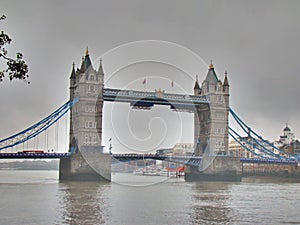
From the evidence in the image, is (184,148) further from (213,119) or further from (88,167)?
(88,167)

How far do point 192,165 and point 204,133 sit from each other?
22.3 ft

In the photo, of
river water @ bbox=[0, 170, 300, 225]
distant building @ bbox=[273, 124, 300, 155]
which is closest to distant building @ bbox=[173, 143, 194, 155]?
distant building @ bbox=[273, 124, 300, 155]

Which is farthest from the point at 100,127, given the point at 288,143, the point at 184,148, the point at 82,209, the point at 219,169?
the point at 288,143

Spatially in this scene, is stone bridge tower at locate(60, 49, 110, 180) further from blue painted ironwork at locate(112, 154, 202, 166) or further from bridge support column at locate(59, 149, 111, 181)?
blue painted ironwork at locate(112, 154, 202, 166)

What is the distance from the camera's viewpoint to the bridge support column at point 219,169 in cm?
7444

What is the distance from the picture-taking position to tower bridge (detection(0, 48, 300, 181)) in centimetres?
6594

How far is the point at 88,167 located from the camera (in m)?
65.2

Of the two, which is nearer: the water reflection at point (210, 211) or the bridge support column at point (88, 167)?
the water reflection at point (210, 211)

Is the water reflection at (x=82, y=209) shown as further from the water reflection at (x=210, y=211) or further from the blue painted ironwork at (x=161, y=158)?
the blue painted ironwork at (x=161, y=158)

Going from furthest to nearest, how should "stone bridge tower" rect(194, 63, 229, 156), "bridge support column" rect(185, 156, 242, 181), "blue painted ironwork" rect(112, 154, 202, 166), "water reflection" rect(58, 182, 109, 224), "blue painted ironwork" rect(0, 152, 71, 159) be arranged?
"stone bridge tower" rect(194, 63, 229, 156), "bridge support column" rect(185, 156, 242, 181), "blue painted ironwork" rect(112, 154, 202, 166), "blue painted ironwork" rect(0, 152, 71, 159), "water reflection" rect(58, 182, 109, 224)

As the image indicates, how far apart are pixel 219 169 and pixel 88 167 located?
2069cm

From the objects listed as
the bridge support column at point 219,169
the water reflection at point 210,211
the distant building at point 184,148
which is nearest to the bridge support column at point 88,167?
the bridge support column at point 219,169

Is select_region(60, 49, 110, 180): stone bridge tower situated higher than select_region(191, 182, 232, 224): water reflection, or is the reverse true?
select_region(60, 49, 110, 180): stone bridge tower

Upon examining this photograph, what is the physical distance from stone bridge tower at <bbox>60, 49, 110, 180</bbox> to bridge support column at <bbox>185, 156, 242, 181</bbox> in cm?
1656
